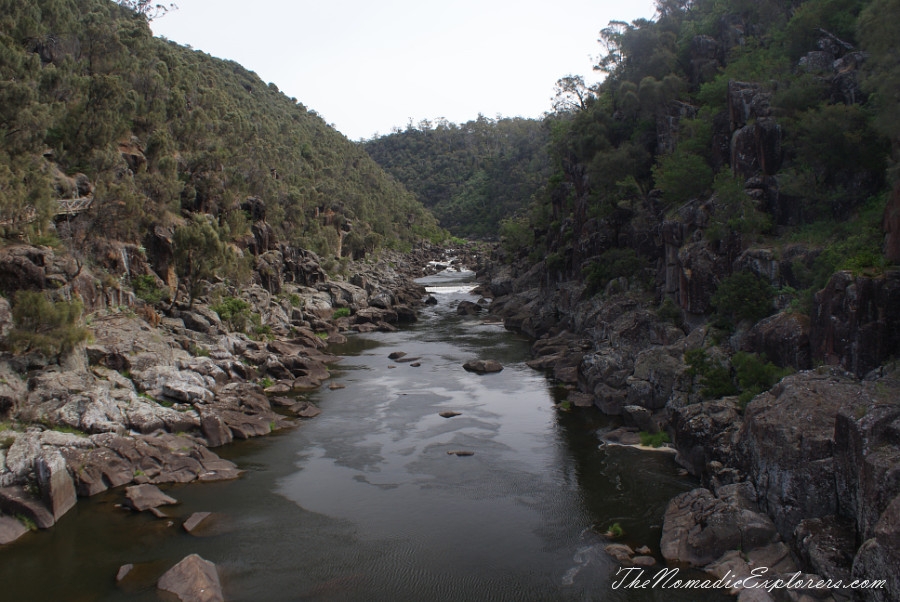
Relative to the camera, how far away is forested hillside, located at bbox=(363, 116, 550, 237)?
145625mm

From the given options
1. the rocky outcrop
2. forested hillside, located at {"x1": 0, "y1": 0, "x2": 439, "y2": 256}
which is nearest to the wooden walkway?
forested hillside, located at {"x1": 0, "y1": 0, "x2": 439, "y2": 256}

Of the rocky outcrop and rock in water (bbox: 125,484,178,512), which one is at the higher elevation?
the rocky outcrop

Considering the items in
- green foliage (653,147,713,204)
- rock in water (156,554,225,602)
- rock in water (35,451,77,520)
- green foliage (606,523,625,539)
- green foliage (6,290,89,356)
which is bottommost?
green foliage (606,523,625,539)

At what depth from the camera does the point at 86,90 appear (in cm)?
4488

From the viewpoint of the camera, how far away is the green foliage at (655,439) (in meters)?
28.0

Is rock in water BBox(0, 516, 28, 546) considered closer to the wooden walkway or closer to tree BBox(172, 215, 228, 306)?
the wooden walkway

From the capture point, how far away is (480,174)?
17775 cm

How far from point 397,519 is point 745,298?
18530 millimetres

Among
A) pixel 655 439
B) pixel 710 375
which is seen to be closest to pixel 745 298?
pixel 710 375

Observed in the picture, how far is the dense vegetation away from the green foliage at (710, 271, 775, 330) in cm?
8

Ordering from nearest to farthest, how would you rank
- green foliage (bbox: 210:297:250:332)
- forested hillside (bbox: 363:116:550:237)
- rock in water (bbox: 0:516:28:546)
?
rock in water (bbox: 0:516:28:546) → green foliage (bbox: 210:297:250:332) → forested hillside (bbox: 363:116:550:237)

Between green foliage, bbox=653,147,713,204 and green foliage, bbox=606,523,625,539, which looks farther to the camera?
green foliage, bbox=653,147,713,204

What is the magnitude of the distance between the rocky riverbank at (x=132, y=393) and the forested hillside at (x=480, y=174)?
93.5 metres

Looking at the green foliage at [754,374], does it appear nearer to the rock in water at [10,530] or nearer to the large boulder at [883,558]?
the large boulder at [883,558]
